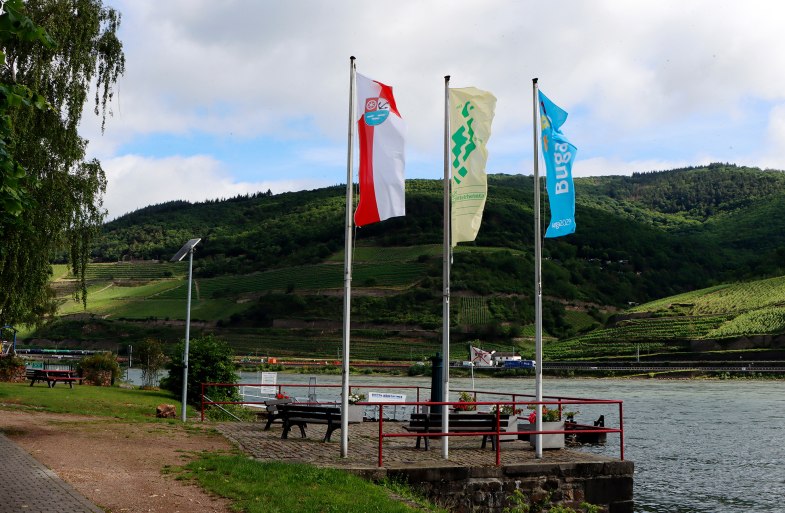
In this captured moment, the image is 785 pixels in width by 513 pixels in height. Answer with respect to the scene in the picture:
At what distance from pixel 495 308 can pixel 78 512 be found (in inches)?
5651

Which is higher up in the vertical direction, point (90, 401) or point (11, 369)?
point (11, 369)

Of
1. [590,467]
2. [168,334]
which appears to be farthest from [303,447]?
[168,334]

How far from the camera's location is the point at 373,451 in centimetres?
1544

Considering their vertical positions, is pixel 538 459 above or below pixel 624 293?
below

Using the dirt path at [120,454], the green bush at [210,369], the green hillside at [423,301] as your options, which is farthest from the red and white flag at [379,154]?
the green hillside at [423,301]

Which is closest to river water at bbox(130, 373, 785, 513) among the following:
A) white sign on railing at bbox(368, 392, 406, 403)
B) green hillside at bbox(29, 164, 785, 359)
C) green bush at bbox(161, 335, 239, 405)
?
white sign on railing at bbox(368, 392, 406, 403)

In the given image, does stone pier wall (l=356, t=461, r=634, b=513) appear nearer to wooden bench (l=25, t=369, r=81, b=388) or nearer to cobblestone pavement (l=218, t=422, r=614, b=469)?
cobblestone pavement (l=218, t=422, r=614, b=469)

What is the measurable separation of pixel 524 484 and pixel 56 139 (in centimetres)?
1420

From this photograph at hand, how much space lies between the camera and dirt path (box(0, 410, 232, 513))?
10438 millimetres

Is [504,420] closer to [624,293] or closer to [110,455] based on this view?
[110,455]

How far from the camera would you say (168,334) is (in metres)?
143

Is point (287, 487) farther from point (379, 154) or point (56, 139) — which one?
point (56, 139)

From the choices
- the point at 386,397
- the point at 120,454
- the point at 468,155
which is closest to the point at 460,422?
the point at 468,155

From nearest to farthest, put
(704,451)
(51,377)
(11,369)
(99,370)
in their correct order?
(51,377), (704,451), (11,369), (99,370)
